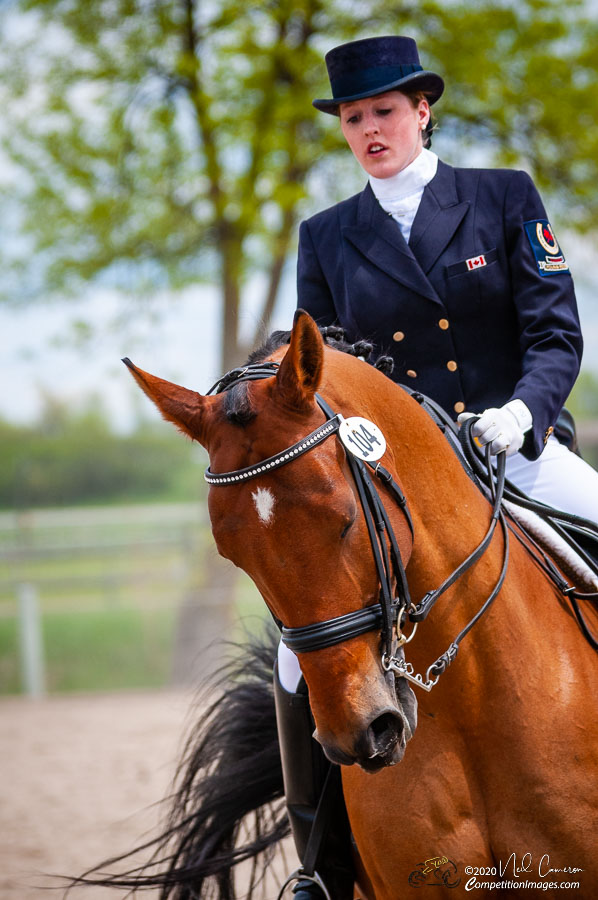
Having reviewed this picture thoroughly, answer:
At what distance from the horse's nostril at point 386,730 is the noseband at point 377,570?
104mm

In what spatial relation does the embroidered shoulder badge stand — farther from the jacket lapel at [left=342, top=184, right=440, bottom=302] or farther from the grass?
the grass

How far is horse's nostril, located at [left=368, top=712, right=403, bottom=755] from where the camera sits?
6.63ft

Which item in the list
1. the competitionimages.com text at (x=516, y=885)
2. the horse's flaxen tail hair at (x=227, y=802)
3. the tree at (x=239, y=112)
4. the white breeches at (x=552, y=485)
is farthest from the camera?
the tree at (x=239, y=112)

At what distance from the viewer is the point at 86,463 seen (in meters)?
16.3

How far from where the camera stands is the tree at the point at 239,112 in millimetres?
9930

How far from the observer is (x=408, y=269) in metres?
2.85

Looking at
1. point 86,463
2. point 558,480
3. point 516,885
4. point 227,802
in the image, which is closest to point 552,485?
point 558,480

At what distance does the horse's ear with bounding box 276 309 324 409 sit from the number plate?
104mm

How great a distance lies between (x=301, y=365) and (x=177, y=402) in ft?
1.02

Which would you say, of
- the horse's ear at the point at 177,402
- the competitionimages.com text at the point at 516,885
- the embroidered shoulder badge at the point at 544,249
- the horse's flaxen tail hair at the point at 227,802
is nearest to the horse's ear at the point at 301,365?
the horse's ear at the point at 177,402

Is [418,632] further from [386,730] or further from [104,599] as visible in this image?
[104,599]

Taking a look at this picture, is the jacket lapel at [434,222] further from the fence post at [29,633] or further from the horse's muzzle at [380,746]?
the fence post at [29,633]

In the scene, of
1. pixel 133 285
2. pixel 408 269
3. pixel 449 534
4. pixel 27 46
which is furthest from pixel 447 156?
pixel 449 534

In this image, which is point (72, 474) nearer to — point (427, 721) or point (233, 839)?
point (233, 839)
